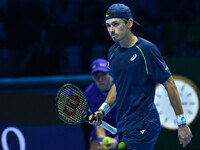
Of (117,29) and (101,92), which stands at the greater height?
(117,29)

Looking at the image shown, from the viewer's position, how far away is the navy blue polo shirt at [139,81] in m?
3.20

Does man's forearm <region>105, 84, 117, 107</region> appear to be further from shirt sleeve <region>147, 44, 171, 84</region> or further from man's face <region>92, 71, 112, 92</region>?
man's face <region>92, 71, 112, 92</region>

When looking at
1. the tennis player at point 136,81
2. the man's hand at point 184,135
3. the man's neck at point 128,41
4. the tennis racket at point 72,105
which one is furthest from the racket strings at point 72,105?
the man's hand at point 184,135

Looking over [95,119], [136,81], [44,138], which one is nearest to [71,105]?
[95,119]

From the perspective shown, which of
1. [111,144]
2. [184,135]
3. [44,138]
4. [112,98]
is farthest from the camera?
[44,138]

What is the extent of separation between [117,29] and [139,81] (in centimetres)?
43

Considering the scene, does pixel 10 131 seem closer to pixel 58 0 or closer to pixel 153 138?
pixel 58 0

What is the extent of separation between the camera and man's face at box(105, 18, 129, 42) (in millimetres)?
3254

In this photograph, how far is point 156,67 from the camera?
319cm

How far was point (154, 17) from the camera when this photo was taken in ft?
22.9

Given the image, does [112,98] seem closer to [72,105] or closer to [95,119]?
[95,119]

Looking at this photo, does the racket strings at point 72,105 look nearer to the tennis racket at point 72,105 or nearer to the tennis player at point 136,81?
the tennis racket at point 72,105

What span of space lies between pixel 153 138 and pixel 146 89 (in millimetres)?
388

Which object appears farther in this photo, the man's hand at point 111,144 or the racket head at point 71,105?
the man's hand at point 111,144
